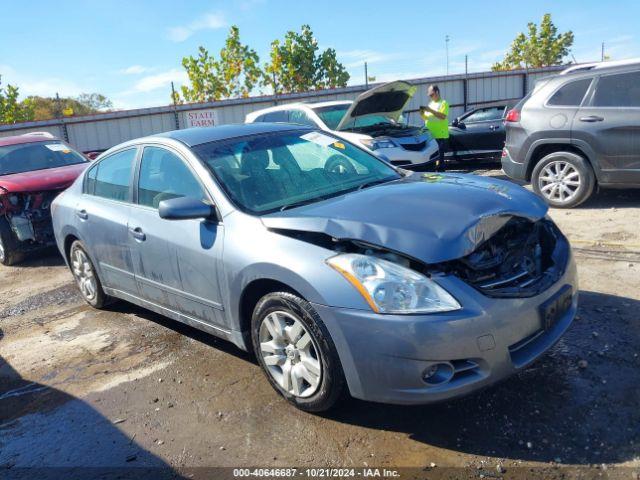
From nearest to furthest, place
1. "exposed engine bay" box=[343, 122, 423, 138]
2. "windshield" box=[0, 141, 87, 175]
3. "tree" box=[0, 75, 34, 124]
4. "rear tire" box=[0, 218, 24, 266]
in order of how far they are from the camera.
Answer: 1. "rear tire" box=[0, 218, 24, 266]
2. "windshield" box=[0, 141, 87, 175]
3. "exposed engine bay" box=[343, 122, 423, 138]
4. "tree" box=[0, 75, 34, 124]

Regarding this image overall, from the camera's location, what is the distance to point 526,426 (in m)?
2.80

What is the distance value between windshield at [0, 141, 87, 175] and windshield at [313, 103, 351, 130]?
4.15m

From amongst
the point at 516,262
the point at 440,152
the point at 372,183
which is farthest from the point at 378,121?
the point at 516,262

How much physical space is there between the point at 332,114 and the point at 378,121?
2.87 ft

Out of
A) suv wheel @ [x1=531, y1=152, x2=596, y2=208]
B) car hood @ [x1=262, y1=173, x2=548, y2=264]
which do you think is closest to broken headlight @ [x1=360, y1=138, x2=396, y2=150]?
suv wheel @ [x1=531, y1=152, x2=596, y2=208]

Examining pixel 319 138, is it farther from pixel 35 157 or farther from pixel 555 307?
pixel 35 157

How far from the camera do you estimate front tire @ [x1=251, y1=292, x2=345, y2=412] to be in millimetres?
2832

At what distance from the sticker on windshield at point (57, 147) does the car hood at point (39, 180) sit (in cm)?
85

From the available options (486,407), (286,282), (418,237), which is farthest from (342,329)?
(486,407)

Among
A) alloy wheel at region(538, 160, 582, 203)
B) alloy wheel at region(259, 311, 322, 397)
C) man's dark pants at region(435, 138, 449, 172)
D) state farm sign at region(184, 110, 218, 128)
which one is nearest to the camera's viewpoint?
alloy wheel at region(259, 311, 322, 397)

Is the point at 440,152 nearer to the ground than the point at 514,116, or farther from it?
nearer to the ground

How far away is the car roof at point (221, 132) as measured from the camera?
3.98 metres

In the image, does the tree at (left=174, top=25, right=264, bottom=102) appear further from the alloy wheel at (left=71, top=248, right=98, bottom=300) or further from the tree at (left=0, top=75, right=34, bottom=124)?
the alloy wheel at (left=71, top=248, right=98, bottom=300)

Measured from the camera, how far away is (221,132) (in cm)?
413
